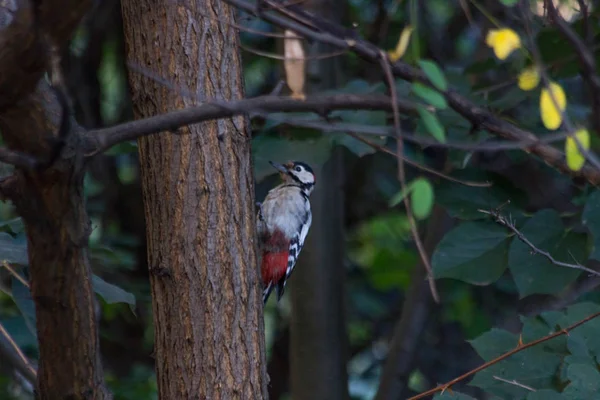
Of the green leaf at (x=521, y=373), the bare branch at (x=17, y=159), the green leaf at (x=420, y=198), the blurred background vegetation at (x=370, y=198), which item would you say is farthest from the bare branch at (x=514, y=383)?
the bare branch at (x=17, y=159)

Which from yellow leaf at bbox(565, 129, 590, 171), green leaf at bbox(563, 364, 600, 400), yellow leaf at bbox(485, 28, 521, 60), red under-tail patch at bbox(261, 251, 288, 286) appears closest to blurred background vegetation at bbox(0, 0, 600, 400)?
red under-tail patch at bbox(261, 251, 288, 286)

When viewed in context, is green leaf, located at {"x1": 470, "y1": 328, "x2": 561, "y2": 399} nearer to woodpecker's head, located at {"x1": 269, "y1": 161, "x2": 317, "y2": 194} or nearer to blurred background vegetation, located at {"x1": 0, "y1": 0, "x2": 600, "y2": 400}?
blurred background vegetation, located at {"x1": 0, "y1": 0, "x2": 600, "y2": 400}

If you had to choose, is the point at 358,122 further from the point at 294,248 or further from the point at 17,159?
the point at 17,159

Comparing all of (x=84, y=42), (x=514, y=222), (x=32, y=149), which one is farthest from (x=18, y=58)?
(x=84, y=42)

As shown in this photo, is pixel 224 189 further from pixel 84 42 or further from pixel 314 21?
pixel 84 42

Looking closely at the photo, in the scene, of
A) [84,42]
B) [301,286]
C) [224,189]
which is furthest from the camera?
[84,42]

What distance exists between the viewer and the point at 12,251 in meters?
2.84

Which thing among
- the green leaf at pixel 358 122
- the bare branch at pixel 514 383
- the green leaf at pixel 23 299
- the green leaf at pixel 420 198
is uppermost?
the green leaf at pixel 358 122

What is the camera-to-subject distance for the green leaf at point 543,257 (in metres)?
3.49

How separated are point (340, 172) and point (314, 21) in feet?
9.36

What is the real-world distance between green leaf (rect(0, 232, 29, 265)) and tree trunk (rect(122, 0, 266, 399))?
0.41 meters

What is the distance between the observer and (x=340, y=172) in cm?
483

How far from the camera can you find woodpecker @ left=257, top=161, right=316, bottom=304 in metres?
4.76

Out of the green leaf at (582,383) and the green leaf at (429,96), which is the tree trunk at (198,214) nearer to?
the green leaf at (582,383)
